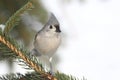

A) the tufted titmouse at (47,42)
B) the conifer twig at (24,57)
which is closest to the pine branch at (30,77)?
the conifer twig at (24,57)

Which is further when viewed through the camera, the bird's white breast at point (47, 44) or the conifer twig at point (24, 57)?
the bird's white breast at point (47, 44)

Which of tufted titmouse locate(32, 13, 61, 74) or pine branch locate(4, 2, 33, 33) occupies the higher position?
pine branch locate(4, 2, 33, 33)

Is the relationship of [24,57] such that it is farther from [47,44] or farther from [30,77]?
[47,44]

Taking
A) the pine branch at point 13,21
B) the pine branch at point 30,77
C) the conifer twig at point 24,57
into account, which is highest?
the pine branch at point 13,21

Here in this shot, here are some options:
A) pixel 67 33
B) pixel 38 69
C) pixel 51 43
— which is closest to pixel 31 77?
pixel 38 69

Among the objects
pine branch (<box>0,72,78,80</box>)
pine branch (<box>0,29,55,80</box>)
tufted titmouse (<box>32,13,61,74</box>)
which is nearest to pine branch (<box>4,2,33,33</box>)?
pine branch (<box>0,29,55,80</box>)

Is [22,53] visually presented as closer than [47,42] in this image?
Yes

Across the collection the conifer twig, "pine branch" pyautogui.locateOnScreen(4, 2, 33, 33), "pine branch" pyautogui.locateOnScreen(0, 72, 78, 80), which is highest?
"pine branch" pyautogui.locateOnScreen(4, 2, 33, 33)

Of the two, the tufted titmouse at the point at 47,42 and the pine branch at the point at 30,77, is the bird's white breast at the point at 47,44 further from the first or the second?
the pine branch at the point at 30,77

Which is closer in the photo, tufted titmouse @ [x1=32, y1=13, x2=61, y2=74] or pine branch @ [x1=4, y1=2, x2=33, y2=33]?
pine branch @ [x1=4, y1=2, x2=33, y2=33]

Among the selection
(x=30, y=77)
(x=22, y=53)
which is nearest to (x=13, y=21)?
(x=22, y=53)

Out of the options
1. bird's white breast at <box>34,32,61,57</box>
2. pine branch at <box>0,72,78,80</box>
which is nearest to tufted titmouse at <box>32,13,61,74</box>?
bird's white breast at <box>34,32,61,57</box>

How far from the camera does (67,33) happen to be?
11.4 ft

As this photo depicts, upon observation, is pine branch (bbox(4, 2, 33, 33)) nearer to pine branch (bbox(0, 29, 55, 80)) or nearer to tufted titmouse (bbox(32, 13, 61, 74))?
pine branch (bbox(0, 29, 55, 80))
